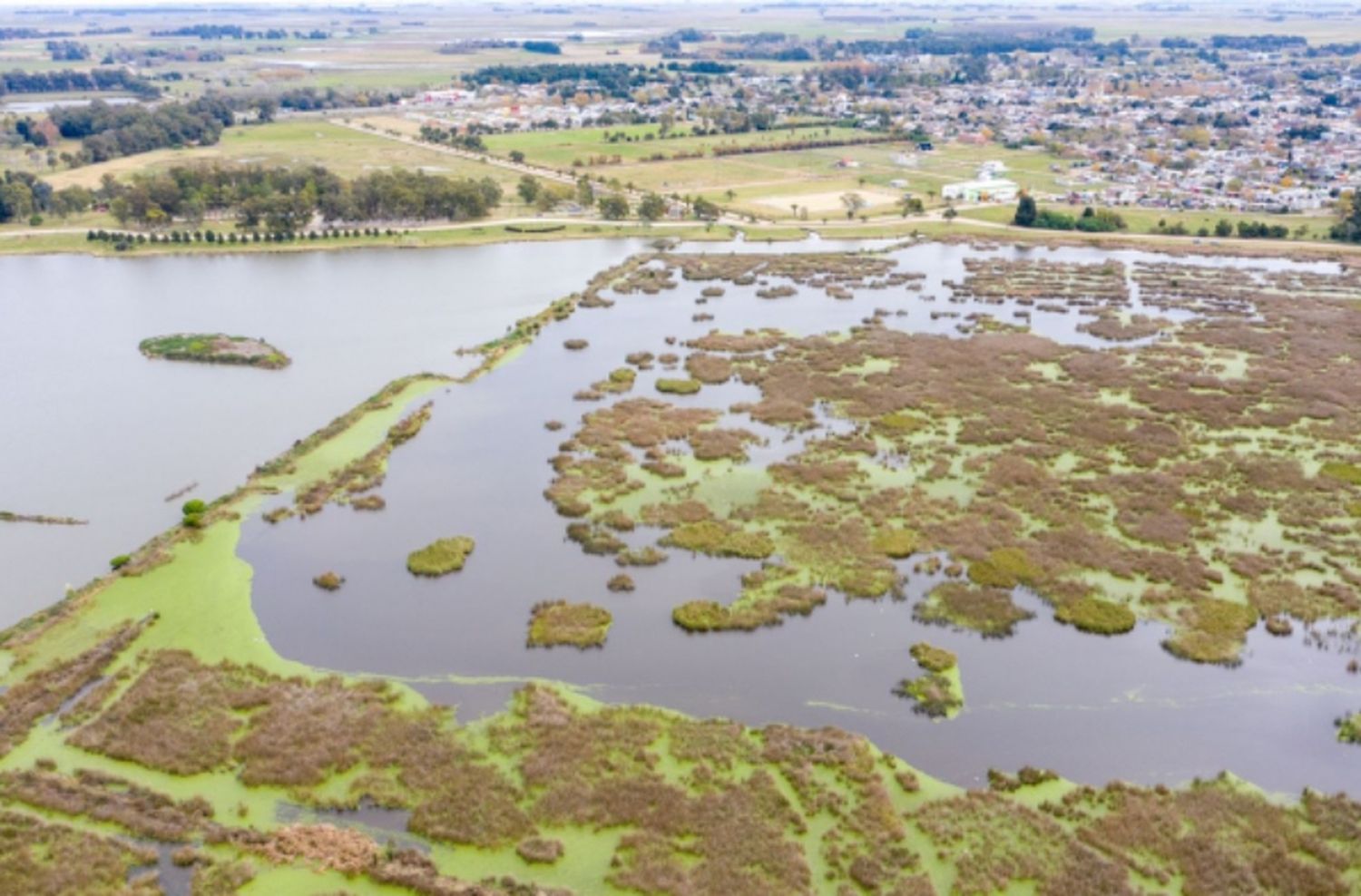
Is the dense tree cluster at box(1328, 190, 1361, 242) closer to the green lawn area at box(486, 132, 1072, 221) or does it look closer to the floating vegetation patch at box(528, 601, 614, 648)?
the green lawn area at box(486, 132, 1072, 221)

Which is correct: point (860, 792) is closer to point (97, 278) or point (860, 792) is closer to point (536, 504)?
point (536, 504)

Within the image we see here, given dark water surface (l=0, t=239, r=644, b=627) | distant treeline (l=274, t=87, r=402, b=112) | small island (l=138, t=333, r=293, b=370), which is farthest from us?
distant treeline (l=274, t=87, r=402, b=112)

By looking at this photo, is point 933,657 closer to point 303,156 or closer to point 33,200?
point 33,200

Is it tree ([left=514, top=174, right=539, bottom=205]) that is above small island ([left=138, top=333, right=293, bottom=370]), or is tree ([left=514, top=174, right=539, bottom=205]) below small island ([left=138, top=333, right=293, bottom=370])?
above

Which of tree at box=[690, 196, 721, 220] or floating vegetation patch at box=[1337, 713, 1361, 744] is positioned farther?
tree at box=[690, 196, 721, 220]

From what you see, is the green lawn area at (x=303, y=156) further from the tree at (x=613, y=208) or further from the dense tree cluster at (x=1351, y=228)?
the dense tree cluster at (x=1351, y=228)

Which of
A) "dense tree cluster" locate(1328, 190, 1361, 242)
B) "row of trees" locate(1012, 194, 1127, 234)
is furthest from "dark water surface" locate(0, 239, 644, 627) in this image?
"dense tree cluster" locate(1328, 190, 1361, 242)
